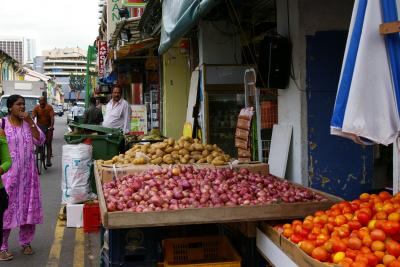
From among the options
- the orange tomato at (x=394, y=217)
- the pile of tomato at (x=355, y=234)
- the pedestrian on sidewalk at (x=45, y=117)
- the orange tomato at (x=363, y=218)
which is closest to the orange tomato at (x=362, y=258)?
the pile of tomato at (x=355, y=234)

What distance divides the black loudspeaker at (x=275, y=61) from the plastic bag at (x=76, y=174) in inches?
117

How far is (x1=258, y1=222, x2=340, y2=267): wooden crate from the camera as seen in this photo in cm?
288

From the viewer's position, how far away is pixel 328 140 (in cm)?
627

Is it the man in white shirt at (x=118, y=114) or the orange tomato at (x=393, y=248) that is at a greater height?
the man in white shirt at (x=118, y=114)

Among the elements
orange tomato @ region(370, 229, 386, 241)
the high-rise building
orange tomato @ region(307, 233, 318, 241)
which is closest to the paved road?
orange tomato @ region(307, 233, 318, 241)

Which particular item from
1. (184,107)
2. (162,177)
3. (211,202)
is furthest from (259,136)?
(184,107)

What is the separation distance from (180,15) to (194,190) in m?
2.27

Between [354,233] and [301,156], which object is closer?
[354,233]

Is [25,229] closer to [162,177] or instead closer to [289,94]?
[162,177]

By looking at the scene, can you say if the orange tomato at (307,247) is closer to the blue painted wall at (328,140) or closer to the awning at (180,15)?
the awning at (180,15)

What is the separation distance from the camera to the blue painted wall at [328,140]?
20.4ft

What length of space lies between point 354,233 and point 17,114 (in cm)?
416

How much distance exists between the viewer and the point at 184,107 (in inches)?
531

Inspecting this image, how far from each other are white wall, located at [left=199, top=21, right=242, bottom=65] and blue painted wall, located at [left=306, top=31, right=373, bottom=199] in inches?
142
